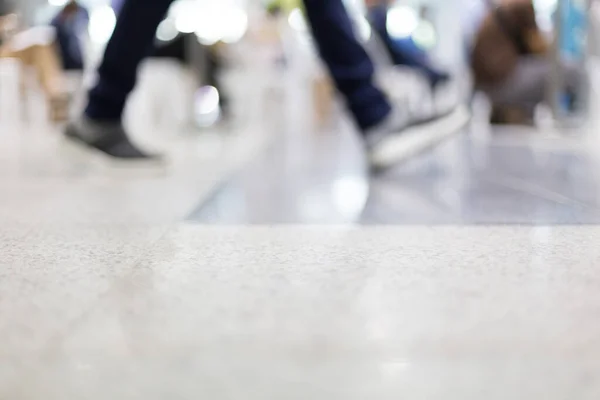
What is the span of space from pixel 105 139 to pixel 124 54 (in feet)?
0.70

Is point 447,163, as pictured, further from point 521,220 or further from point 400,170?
point 521,220

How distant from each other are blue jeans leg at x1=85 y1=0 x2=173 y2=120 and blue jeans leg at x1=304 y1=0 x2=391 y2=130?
33cm

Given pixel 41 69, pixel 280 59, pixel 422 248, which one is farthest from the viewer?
pixel 280 59

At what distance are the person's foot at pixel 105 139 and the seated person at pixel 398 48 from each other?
257 centimetres

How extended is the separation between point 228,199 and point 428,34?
7676mm

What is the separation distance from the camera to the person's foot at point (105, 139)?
1747 mm

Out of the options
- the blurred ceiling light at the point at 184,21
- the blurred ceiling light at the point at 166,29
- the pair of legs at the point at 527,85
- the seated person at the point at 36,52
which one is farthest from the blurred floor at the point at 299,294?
the blurred ceiling light at the point at 166,29

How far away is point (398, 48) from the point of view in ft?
14.1

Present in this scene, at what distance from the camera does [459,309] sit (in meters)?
0.59

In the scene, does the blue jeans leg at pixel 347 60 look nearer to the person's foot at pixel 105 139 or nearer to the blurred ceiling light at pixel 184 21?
the person's foot at pixel 105 139

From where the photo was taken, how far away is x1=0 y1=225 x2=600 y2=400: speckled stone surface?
440 mm

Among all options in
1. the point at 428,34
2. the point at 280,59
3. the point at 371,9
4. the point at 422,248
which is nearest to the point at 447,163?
the point at 422,248

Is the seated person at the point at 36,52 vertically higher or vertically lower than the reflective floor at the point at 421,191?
higher

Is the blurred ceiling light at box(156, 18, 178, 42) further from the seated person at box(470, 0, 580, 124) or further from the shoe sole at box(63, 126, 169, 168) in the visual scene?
the shoe sole at box(63, 126, 169, 168)
